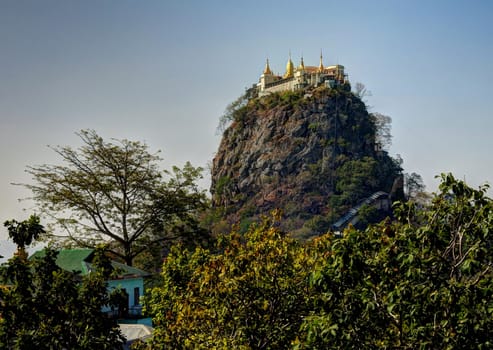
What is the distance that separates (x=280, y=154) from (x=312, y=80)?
569 inches

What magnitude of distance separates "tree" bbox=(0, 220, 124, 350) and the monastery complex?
10246 centimetres

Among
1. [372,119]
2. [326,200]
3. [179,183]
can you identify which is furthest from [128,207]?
[372,119]

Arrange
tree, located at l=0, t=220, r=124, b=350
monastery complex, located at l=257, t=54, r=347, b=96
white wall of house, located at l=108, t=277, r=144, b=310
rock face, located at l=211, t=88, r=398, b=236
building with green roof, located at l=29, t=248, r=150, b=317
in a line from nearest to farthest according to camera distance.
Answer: tree, located at l=0, t=220, r=124, b=350
building with green roof, located at l=29, t=248, r=150, b=317
white wall of house, located at l=108, t=277, r=144, b=310
rock face, located at l=211, t=88, r=398, b=236
monastery complex, located at l=257, t=54, r=347, b=96

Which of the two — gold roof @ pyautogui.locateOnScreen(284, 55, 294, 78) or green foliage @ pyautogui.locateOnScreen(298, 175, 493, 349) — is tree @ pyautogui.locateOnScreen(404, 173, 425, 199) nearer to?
gold roof @ pyautogui.locateOnScreen(284, 55, 294, 78)

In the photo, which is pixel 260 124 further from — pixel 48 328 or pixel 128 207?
pixel 48 328

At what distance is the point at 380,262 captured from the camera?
1045cm

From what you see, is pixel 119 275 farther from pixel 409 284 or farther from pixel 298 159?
pixel 298 159

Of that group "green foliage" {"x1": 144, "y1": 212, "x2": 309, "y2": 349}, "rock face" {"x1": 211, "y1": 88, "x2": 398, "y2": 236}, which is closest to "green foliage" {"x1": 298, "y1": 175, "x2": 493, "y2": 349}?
"green foliage" {"x1": 144, "y1": 212, "x2": 309, "y2": 349}

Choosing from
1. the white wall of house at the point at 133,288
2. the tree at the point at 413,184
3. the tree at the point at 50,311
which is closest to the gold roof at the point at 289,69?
the tree at the point at 413,184

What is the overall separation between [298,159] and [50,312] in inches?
3735

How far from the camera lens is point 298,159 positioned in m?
107

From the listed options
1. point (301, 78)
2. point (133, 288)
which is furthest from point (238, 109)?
point (133, 288)

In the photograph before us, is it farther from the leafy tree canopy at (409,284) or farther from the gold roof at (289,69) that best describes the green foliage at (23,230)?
the gold roof at (289,69)

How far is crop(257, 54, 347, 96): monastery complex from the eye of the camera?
11438 centimetres
